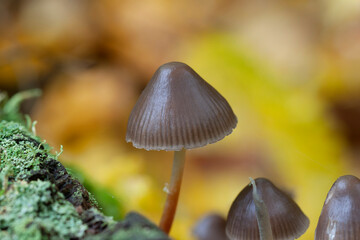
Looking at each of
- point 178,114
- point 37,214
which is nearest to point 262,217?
point 178,114

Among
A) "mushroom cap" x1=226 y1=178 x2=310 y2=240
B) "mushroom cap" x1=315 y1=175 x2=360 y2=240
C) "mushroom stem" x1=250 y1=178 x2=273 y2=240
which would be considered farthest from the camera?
"mushroom cap" x1=226 y1=178 x2=310 y2=240

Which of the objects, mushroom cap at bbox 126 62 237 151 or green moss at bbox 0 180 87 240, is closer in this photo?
green moss at bbox 0 180 87 240

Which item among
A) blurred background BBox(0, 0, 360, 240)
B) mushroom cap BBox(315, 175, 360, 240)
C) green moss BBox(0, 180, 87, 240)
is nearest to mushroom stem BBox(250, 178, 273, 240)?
mushroom cap BBox(315, 175, 360, 240)

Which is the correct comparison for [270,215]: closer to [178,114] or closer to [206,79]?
[178,114]

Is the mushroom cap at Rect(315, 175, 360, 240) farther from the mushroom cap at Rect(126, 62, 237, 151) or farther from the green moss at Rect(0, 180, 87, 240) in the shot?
the green moss at Rect(0, 180, 87, 240)

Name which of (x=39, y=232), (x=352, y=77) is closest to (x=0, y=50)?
(x=352, y=77)

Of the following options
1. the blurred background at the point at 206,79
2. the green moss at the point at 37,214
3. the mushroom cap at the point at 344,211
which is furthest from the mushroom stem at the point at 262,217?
the blurred background at the point at 206,79

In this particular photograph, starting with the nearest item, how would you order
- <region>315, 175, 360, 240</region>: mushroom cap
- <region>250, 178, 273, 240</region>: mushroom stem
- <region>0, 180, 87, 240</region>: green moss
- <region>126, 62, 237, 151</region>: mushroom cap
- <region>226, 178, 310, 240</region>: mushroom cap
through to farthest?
<region>0, 180, 87, 240</region>: green moss
<region>250, 178, 273, 240</region>: mushroom stem
<region>315, 175, 360, 240</region>: mushroom cap
<region>126, 62, 237, 151</region>: mushroom cap
<region>226, 178, 310, 240</region>: mushroom cap

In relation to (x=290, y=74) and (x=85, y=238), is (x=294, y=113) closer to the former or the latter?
(x=290, y=74)
